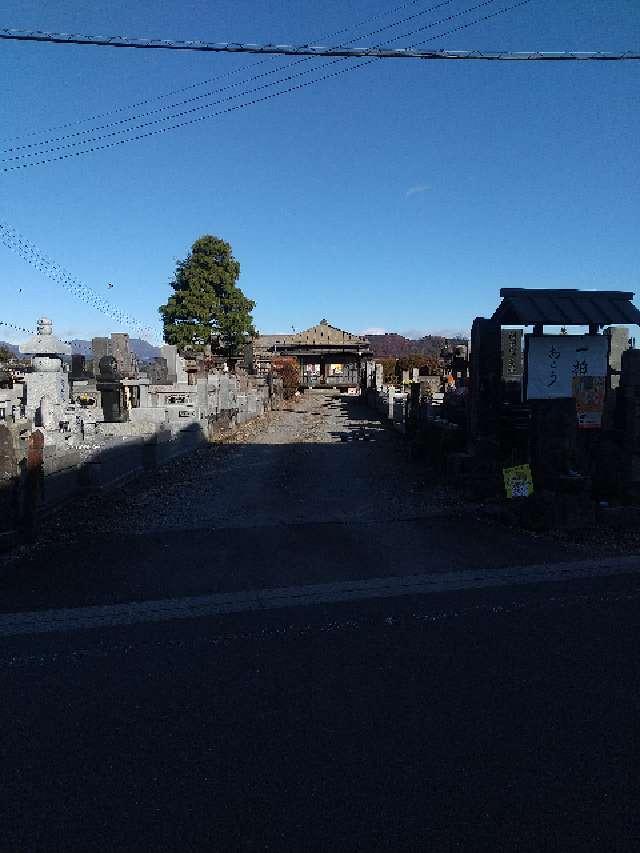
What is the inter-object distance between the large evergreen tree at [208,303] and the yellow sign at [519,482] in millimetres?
39808

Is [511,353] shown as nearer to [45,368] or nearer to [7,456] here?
[45,368]

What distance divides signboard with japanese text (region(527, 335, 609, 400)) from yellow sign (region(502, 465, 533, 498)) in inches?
43.1

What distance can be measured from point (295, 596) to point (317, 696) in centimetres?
210

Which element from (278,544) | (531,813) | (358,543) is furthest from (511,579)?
(531,813)

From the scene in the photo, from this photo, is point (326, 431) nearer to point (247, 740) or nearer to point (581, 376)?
point (581, 376)

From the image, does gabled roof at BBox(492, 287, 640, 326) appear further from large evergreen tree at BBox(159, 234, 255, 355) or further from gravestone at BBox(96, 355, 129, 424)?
large evergreen tree at BBox(159, 234, 255, 355)

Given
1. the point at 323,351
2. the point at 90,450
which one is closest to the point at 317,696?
the point at 90,450

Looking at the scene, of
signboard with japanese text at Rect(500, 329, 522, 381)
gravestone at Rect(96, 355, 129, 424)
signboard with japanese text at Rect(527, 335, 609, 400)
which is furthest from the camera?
gravestone at Rect(96, 355, 129, 424)

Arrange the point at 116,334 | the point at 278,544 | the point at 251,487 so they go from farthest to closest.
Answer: the point at 116,334
the point at 251,487
the point at 278,544

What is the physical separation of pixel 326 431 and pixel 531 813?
21.5 metres

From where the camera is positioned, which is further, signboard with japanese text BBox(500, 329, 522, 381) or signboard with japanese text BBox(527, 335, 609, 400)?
signboard with japanese text BBox(500, 329, 522, 381)

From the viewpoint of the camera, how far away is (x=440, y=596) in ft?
20.5

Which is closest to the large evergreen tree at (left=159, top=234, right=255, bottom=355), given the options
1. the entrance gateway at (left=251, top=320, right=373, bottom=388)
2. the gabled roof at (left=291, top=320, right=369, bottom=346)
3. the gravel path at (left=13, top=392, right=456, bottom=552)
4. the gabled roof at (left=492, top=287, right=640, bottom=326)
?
the entrance gateway at (left=251, top=320, right=373, bottom=388)

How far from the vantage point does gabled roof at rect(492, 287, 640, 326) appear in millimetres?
9422
